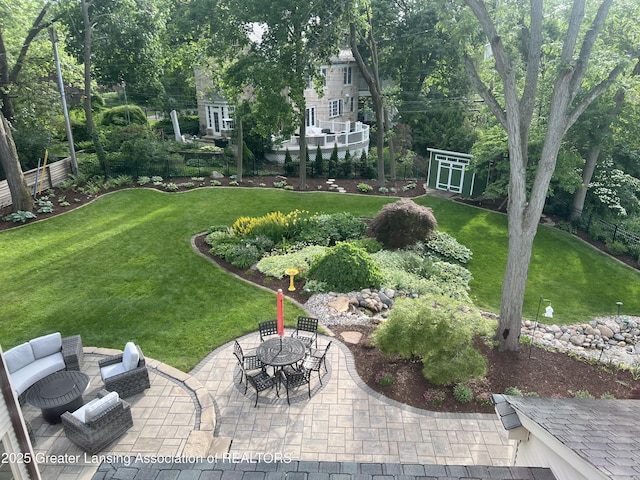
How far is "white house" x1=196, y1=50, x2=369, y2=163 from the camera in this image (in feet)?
90.8

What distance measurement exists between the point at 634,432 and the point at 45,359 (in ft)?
30.3

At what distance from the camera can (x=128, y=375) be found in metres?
7.88

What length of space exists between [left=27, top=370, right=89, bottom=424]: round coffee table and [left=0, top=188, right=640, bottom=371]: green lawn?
1.97 m

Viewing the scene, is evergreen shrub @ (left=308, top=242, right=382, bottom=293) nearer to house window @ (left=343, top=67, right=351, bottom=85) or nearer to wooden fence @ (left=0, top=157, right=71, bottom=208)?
wooden fence @ (left=0, top=157, right=71, bottom=208)

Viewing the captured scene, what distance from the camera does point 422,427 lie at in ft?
Result: 24.8

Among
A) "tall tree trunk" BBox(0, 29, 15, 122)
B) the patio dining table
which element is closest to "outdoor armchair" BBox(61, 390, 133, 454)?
the patio dining table

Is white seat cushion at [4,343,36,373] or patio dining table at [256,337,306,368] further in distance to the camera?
patio dining table at [256,337,306,368]

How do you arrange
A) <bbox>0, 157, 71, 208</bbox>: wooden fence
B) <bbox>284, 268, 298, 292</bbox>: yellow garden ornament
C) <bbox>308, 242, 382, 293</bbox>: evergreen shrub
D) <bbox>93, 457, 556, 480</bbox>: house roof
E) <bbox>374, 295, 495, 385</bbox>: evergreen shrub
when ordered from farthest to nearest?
<bbox>0, 157, 71, 208</bbox>: wooden fence < <bbox>308, 242, 382, 293</bbox>: evergreen shrub < <bbox>284, 268, 298, 292</bbox>: yellow garden ornament < <bbox>374, 295, 495, 385</bbox>: evergreen shrub < <bbox>93, 457, 556, 480</bbox>: house roof

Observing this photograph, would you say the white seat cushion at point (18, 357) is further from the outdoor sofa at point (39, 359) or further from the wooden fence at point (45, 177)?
the wooden fence at point (45, 177)

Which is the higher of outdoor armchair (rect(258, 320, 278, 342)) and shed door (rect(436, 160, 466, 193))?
shed door (rect(436, 160, 466, 193))

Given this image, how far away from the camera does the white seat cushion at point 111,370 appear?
7883mm

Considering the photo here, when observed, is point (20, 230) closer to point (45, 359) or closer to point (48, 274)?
point (48, 274)

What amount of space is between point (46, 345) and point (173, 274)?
5.18 metres

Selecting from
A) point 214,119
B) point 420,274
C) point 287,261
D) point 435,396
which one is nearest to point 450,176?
point 420,274
